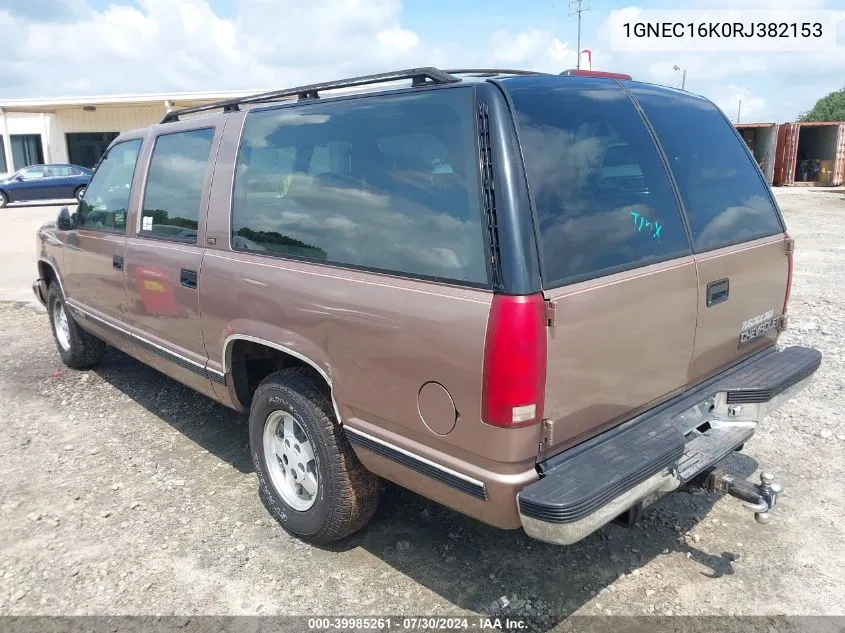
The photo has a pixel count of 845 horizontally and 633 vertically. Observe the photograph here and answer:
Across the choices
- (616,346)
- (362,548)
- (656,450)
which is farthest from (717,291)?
(362,548)

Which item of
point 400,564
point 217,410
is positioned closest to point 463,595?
point 400,564

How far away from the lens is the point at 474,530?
10.9 feet

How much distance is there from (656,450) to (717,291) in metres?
0.89

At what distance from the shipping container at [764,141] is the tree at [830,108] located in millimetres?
58354

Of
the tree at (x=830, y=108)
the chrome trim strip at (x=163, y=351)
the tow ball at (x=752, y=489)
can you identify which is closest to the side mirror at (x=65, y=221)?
the chrome trim strip at (x=163, y=351)

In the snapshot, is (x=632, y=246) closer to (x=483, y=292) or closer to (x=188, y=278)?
(x=483, y=292)

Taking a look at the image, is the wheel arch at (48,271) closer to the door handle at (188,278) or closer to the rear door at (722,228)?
the door handle at (188,278)

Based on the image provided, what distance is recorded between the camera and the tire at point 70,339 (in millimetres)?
5621

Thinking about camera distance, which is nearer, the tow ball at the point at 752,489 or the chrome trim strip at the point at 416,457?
the chrome trim strip at the point at 416,457

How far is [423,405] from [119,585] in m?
1.71

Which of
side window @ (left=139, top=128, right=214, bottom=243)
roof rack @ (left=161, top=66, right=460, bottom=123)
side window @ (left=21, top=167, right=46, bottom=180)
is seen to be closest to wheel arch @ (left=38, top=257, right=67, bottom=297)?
side window @ (left=139, top=128, right=214, bottom=243)

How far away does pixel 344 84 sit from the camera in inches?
119

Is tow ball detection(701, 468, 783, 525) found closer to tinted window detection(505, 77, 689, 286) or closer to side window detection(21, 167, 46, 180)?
tinted window detection(505, 77, 689, 286)

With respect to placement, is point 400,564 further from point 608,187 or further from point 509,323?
point 608,187
